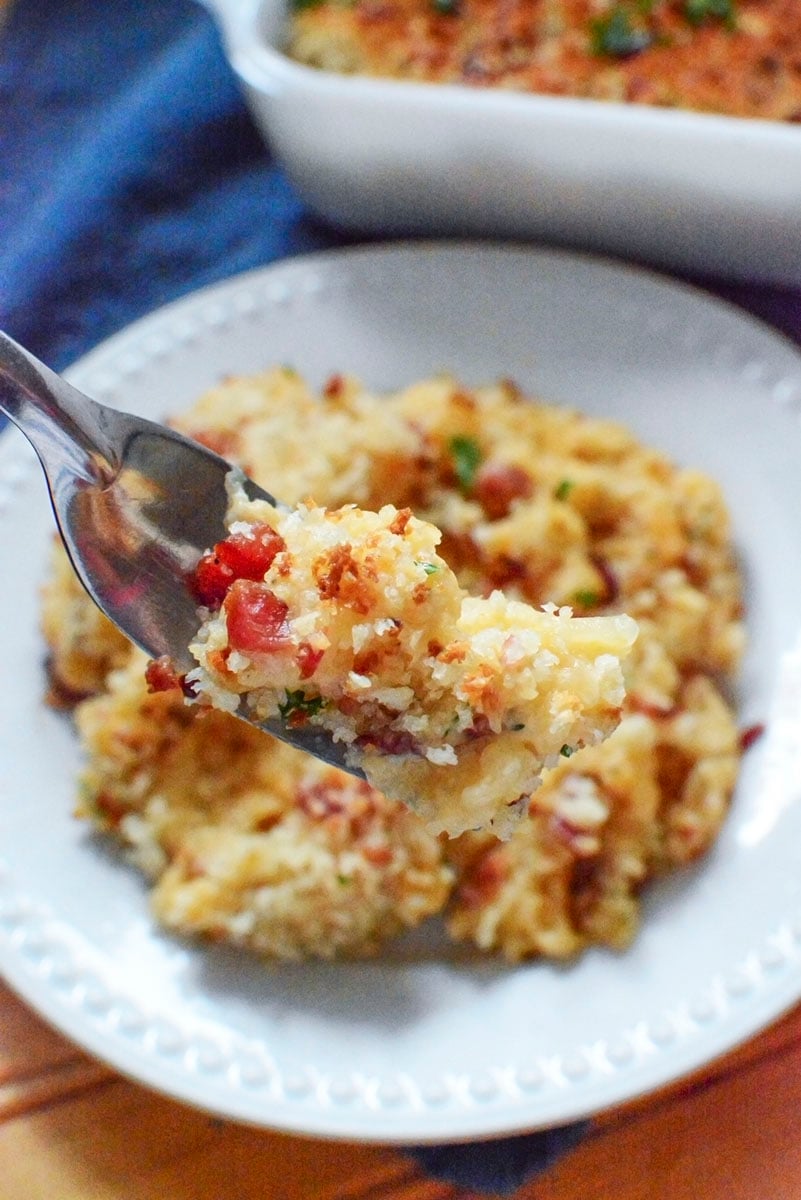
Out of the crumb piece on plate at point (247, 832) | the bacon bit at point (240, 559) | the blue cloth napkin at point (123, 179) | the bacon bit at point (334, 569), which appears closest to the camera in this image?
the bacon bit at point (334, 569)

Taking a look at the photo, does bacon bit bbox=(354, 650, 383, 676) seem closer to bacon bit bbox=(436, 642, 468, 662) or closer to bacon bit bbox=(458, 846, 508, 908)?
bacon bit bbox=(436, 642, 468, 662)

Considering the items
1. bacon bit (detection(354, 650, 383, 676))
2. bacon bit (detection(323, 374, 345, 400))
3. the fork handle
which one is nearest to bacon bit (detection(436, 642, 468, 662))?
bacon bit (detection(354, 650, 383, 676))

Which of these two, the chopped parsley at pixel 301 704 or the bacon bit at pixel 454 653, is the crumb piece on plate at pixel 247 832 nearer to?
the chopped parsley at pixel 301 704

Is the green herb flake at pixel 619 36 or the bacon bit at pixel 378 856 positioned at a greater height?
the green herb flake at pixel 619 36

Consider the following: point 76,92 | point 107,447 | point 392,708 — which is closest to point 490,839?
point 392,708

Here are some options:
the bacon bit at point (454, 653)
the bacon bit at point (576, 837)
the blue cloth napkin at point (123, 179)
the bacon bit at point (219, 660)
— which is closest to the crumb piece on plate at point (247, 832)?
the bacon bit at point (576, 837)

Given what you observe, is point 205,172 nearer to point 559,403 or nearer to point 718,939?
point 559,403
